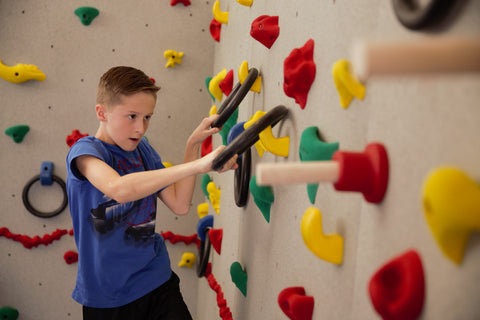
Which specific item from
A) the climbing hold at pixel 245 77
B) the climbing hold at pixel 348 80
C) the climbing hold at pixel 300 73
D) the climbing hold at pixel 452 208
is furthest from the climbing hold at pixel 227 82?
the climbing hold at pixel 452 208

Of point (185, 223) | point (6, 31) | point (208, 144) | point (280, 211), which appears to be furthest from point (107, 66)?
point (280, 211)

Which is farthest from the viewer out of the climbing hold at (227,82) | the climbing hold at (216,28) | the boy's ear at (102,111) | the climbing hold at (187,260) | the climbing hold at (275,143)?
the climbing hold at (187,260)

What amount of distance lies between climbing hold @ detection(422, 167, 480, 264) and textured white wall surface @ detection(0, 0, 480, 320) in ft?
0.04

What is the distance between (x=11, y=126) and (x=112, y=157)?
999 mm

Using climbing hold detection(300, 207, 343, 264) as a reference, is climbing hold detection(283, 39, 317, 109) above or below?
above

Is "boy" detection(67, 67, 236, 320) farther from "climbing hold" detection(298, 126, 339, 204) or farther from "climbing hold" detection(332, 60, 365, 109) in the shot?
"climbing hold" detection(332, 60, 365, 109)

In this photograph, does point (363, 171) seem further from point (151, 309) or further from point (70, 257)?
point (70, 257)

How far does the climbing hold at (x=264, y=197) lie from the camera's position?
962mm

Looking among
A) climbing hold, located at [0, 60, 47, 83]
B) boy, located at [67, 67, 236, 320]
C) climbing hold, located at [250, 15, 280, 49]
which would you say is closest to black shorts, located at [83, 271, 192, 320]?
boy, located at [67, 67, 236, 320]

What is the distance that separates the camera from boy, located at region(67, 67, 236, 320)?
3.60ft

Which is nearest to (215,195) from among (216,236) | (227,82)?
(216,236)

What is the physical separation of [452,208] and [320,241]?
29 cm

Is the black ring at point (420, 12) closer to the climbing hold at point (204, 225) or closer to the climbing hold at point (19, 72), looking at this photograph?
the climbing hold at point (204, 225)

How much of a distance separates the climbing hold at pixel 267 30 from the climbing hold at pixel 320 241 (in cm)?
50
